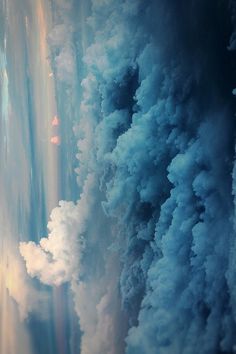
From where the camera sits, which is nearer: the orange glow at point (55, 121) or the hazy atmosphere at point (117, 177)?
the hazy atmosphere at point (117, 177)

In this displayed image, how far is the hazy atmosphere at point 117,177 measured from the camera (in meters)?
2.06

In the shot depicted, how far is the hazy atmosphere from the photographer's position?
206 cm

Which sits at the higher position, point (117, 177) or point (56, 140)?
point (56, 140)

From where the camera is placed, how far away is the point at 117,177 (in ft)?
8.15

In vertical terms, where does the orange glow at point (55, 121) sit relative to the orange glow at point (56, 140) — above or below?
above

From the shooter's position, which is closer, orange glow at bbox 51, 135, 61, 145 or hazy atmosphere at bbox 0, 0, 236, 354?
hazy atmosphere at bbox 0, 0, 236, 354

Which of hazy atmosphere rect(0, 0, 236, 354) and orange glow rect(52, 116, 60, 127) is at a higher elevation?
orange glow rect(52, 116, 60, 127)

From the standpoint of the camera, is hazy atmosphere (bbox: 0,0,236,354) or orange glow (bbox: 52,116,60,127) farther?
orange glow (bbox: 52,116,60,127)

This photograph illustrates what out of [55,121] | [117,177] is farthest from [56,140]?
[117,177]

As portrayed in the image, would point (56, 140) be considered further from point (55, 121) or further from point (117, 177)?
point (117, 177)

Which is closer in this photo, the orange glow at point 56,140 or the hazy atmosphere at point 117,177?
the hazy atmosphere at point 117,177

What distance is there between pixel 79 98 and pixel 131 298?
116 centimetres

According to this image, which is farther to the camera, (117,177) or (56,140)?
(56,140)

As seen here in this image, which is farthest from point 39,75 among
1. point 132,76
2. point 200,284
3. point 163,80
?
point 200,284
